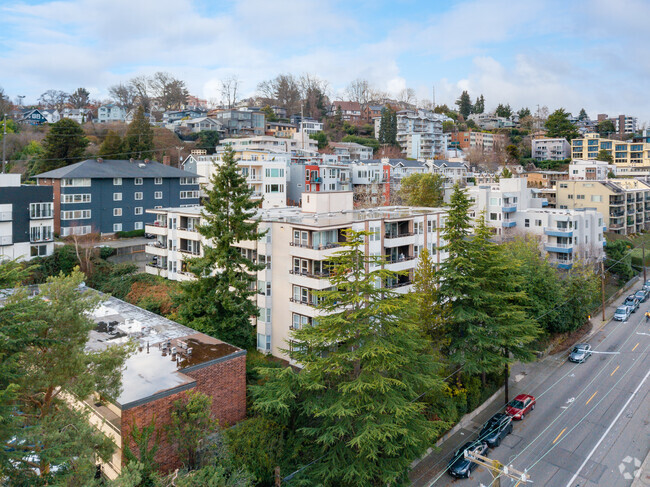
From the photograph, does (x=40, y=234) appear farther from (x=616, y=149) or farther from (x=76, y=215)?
(x=616, y=149)

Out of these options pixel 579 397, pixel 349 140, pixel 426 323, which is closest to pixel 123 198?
pixel 426 323

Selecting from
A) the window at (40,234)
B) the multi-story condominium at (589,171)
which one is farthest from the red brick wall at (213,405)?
the multi-story condominium at (589,171)

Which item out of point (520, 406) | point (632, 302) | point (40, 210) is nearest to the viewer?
point (520, 406)

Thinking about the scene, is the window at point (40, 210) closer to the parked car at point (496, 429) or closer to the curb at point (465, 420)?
the curb at point (465, 420)

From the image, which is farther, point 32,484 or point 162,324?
point 162,324

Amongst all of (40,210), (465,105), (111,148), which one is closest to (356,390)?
(40,210)

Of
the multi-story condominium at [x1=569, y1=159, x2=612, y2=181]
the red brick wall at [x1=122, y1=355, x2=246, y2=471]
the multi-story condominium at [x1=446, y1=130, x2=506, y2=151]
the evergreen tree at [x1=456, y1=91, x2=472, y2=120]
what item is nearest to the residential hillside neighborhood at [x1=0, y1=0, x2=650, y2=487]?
the red brick wall at [x1=122, y1=355, x2=246, y2=471]

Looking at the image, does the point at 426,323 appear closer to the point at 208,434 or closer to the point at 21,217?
the point at 208,434
